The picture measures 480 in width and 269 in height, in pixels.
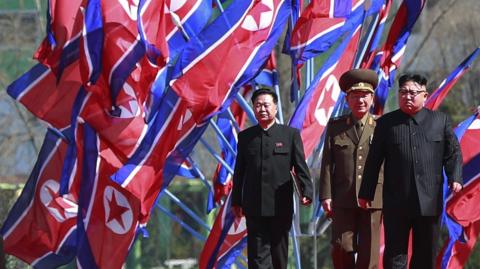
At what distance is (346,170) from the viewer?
9.63 metres

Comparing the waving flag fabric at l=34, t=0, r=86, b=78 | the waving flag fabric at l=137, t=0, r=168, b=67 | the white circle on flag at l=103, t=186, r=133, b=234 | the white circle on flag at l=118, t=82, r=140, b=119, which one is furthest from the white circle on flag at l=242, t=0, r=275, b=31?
the white circle on flag at l=103, t=186, r=133, b=234

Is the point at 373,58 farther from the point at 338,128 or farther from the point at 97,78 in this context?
the point at 338,128

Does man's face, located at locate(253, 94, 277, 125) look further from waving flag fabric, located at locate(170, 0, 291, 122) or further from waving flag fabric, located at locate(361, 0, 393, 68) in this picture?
waving flag fabric, located at locate(361, 0, 393, 68)

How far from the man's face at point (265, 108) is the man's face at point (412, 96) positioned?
3.65ft

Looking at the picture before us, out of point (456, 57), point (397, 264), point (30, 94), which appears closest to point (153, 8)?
point (30, 94)

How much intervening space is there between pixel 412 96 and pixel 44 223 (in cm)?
540

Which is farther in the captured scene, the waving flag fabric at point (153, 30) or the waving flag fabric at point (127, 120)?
the waving flag fabric at point (127, 120)

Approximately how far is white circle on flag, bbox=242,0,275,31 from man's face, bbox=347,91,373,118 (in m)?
2.67

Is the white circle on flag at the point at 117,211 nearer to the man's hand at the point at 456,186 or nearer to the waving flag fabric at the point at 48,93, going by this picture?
the waving flag fabric at the point at 48,93

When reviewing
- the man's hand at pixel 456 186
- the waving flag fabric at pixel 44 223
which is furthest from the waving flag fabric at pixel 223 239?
the man's hand at pixel 456 186

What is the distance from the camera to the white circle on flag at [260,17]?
1214 centimetres

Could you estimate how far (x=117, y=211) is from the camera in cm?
1248

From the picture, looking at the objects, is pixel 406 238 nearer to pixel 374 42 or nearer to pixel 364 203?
pixel 364 203

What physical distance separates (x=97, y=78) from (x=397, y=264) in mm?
4268
